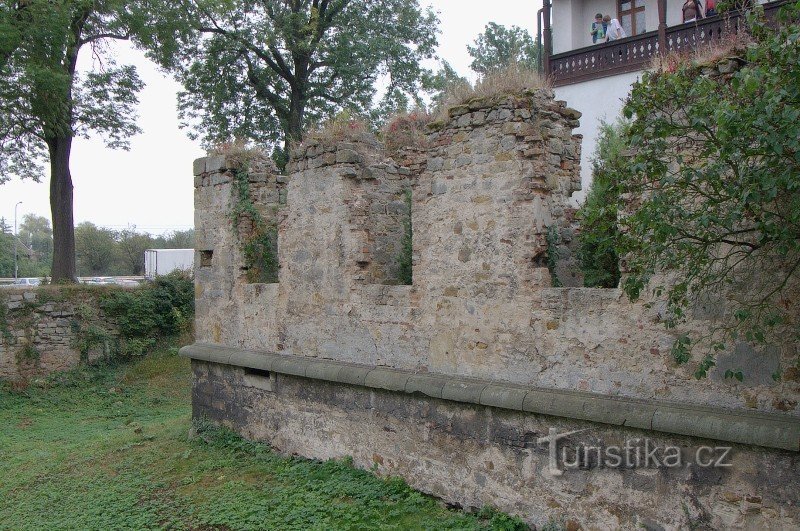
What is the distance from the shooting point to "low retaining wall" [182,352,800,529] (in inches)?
185

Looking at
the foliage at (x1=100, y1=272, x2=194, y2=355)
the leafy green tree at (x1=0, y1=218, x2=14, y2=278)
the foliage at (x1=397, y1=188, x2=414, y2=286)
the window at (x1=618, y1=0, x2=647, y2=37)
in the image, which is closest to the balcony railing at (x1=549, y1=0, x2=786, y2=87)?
the window at (x1=618, y1=0, x2=647, y2=37)

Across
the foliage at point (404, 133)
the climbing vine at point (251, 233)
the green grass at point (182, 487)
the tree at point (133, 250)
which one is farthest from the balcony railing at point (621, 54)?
the tree at point (133, 250)

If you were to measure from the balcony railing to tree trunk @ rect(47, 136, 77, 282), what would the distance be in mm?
13095

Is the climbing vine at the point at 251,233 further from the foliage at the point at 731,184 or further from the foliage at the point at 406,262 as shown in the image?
the foliage at the point at 731,184

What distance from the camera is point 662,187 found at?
4.26m

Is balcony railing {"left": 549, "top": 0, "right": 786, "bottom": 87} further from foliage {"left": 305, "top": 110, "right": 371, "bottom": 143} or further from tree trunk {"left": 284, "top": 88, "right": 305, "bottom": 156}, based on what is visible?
tree trunk {"left": 284, "top": 88, "right": 305, "bottom": 156}

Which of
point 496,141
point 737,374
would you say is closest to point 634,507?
point 737,374

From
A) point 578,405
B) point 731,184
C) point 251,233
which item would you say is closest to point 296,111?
point 251,233

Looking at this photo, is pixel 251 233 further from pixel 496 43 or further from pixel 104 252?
pixel 104 252

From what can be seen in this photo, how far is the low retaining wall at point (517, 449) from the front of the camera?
15.4 feet

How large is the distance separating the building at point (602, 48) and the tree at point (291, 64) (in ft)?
20.2

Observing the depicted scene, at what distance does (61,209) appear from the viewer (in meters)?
19.2

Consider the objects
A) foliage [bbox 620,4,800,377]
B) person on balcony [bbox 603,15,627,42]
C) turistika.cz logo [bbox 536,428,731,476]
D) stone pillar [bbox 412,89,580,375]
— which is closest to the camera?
foliage [bbox 620,4,800,377]

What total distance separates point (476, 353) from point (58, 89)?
575 inches
